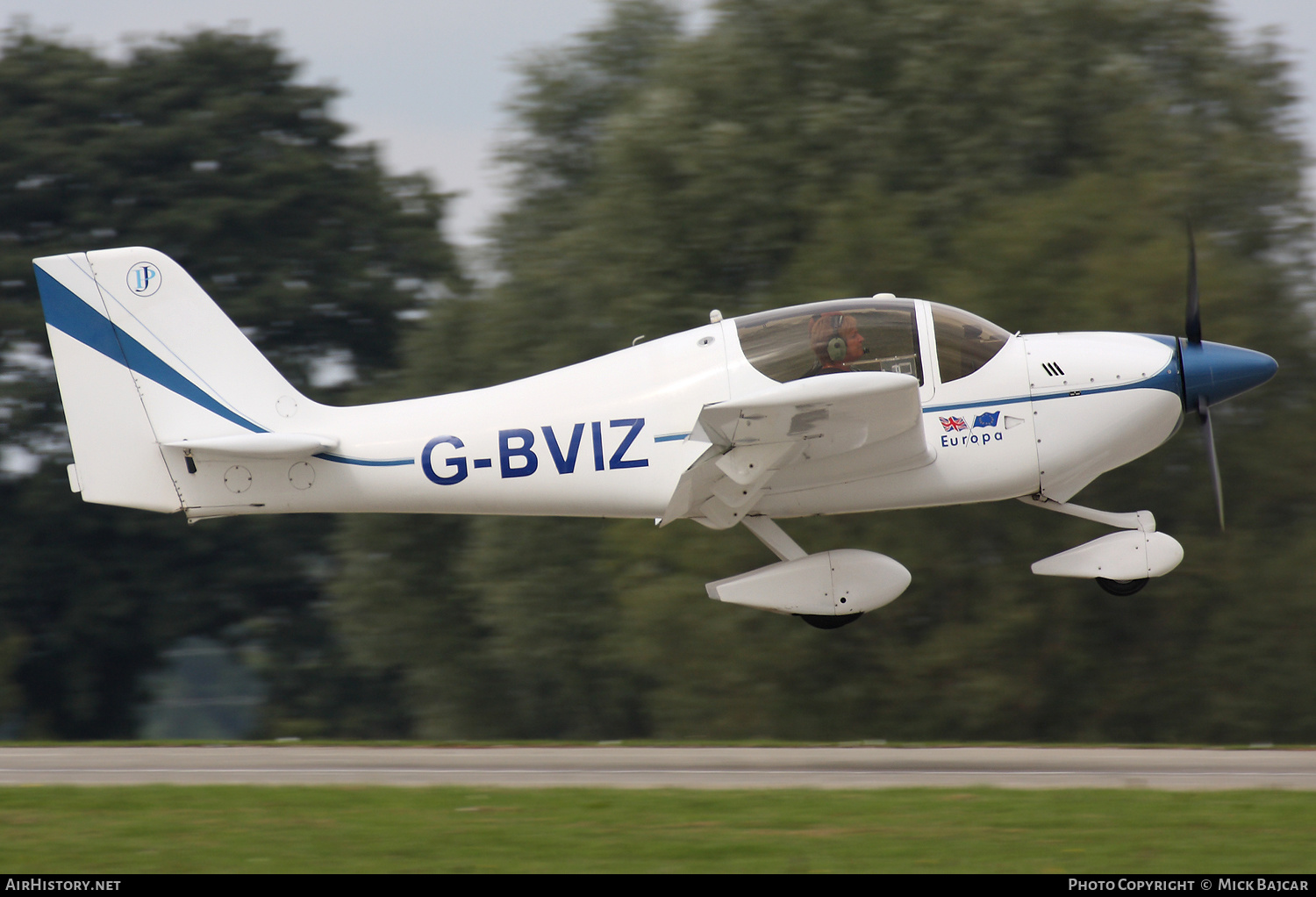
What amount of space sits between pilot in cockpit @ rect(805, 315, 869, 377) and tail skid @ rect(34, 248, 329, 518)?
11.8 ft

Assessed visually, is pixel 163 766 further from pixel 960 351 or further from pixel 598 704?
pixel 598 704

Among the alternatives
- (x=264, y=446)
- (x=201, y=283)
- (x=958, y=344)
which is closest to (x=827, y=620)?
(x=958, y=344)

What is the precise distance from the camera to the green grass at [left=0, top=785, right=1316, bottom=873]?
6.33m

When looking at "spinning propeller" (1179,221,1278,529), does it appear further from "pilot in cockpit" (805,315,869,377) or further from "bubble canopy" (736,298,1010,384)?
"pilot in cockpit" (805,315,869,377)

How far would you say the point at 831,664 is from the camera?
1514 cm

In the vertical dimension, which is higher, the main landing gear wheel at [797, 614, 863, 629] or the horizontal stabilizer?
the horizontal stabilizer

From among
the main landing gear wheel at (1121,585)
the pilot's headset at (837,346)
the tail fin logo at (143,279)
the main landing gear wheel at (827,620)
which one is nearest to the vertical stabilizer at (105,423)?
the tail fin logo at (143,279)

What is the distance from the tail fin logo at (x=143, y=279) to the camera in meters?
10.2

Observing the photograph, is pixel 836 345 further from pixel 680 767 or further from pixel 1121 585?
pixel 680 767

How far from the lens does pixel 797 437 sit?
897 centimetres

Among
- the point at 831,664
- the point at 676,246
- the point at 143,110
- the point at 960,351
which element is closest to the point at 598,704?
the point at 831,664

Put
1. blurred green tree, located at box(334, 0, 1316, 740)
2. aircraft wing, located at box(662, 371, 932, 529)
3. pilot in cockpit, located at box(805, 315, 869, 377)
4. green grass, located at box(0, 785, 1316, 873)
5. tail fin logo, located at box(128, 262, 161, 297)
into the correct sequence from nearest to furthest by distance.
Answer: green grass, located at box(0, 785, 1316, 873) → aircraft wing, located at box(662, 371, 932, 529) → pilot in cockpit, located at box(805, 315, 869, 377) → tail fin logo, located at box(128, 262, 161, 297) → blurred green tree, located at box(334, 0, 1316, 740)

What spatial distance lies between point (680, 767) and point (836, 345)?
313cm

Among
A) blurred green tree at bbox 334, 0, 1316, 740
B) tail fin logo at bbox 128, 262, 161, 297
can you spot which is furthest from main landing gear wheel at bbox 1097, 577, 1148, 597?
tail fin logo at bbox 128, 262, 161, 297
